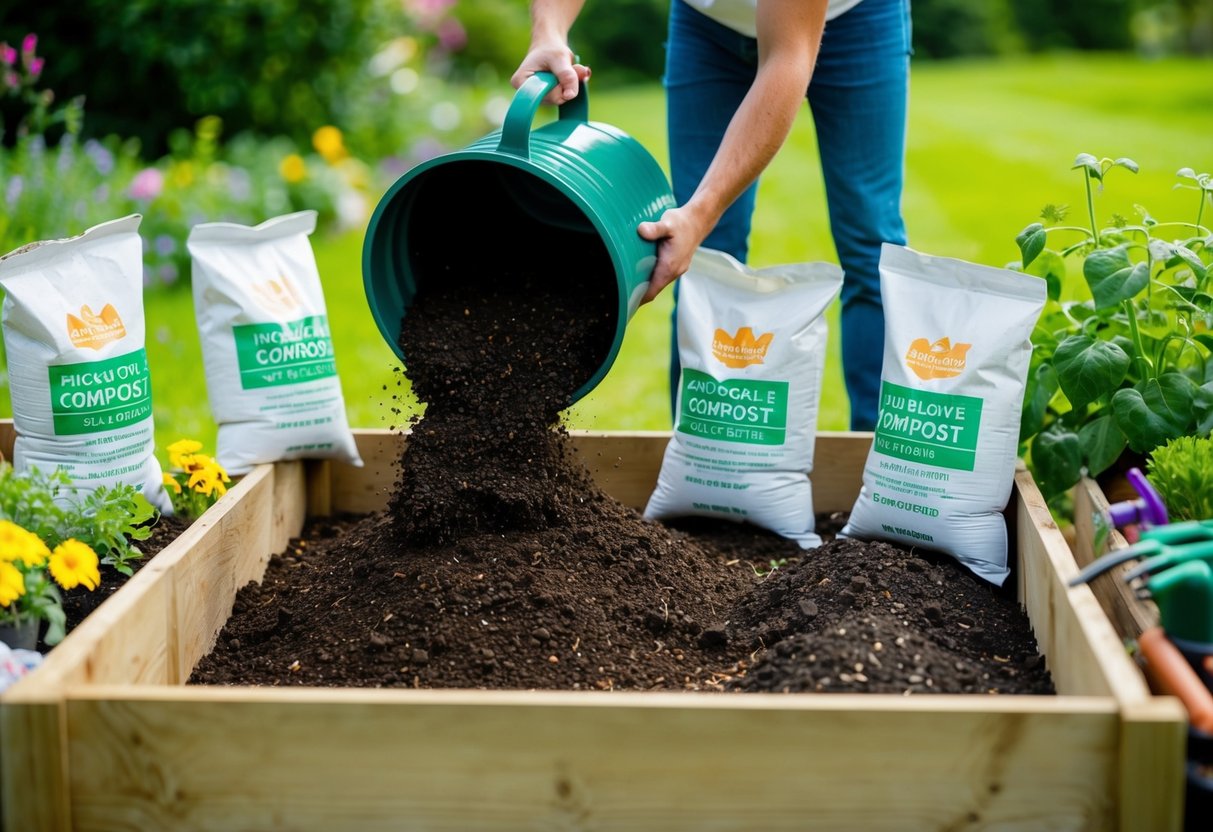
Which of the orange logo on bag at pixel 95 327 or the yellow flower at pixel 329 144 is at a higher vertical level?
the yellow flower at pixel 329 144

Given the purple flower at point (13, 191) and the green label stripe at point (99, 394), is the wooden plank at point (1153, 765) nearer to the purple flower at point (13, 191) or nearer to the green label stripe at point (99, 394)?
the green label stripe at point (99, 394)

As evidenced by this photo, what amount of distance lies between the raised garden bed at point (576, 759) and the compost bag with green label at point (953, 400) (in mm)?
736

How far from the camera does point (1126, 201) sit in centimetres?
649

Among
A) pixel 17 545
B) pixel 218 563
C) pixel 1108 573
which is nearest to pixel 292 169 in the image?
pixel 218 563

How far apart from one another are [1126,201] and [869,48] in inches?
173

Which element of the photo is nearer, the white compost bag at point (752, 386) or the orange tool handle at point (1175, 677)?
the orange tool handle at point (1175, 677)

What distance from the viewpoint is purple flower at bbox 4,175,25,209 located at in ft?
13.0

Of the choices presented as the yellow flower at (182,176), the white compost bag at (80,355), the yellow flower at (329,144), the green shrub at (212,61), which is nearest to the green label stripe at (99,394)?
the white compost bag at (80,355)

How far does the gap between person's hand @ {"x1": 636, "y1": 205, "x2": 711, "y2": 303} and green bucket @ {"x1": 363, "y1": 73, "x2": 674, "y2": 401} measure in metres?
0.02

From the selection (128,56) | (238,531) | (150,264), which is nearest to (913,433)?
(238,531)

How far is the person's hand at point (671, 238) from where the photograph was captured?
7.50 ft

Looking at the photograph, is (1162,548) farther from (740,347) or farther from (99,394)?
(99,394)

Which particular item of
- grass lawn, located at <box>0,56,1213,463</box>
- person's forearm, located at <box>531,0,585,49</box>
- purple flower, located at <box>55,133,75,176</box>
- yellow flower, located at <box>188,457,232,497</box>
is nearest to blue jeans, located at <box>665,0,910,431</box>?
grass lawn, located at <box>0,56,1213,463</box>

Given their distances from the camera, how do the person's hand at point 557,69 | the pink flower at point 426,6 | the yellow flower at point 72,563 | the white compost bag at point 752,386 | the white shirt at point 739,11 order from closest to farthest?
1. the yellow flower at point 72,563
2. the person's hand at point 557,69
3. the white shirt at point 739,11
4. the white compost bag at point 752,386
5. the pink flower at point 426,6
